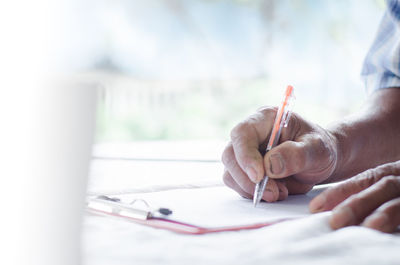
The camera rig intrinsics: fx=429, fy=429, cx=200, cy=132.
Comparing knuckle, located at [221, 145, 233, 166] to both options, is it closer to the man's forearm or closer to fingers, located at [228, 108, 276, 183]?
fingers, located at [228, 108, 276, 183]

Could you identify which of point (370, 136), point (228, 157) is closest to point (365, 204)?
point (228, 157)

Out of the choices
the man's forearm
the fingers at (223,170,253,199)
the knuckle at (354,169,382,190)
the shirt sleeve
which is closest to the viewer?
the knuckle at (354,169,382,190)

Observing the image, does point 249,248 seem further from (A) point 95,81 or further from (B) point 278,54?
(B) point 278,54

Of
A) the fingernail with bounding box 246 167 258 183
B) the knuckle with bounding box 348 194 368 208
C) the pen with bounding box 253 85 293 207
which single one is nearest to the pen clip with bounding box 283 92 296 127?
the pen with bounding box 253 85 293 207

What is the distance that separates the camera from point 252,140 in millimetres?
669

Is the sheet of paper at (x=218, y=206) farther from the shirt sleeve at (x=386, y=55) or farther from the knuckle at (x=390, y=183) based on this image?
the shirt sleeve at (x=386, y=55)

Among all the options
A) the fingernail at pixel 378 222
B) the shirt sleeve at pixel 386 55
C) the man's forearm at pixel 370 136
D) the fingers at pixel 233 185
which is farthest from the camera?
the shirt sleeve at pixel 386 55

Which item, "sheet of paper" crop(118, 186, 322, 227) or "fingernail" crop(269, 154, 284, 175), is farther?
"fingernail" crop(269, 154, 284, 175)

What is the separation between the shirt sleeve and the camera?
3.44 feet

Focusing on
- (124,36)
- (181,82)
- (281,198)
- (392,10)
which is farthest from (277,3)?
(281,198)

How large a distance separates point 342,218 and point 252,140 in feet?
0.77

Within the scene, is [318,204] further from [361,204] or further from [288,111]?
[288,111]

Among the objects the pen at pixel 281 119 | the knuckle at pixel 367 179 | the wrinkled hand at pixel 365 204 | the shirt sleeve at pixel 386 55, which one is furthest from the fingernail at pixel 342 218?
the shirt sleeve at pixel 386 55

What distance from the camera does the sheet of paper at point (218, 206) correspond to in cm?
51
